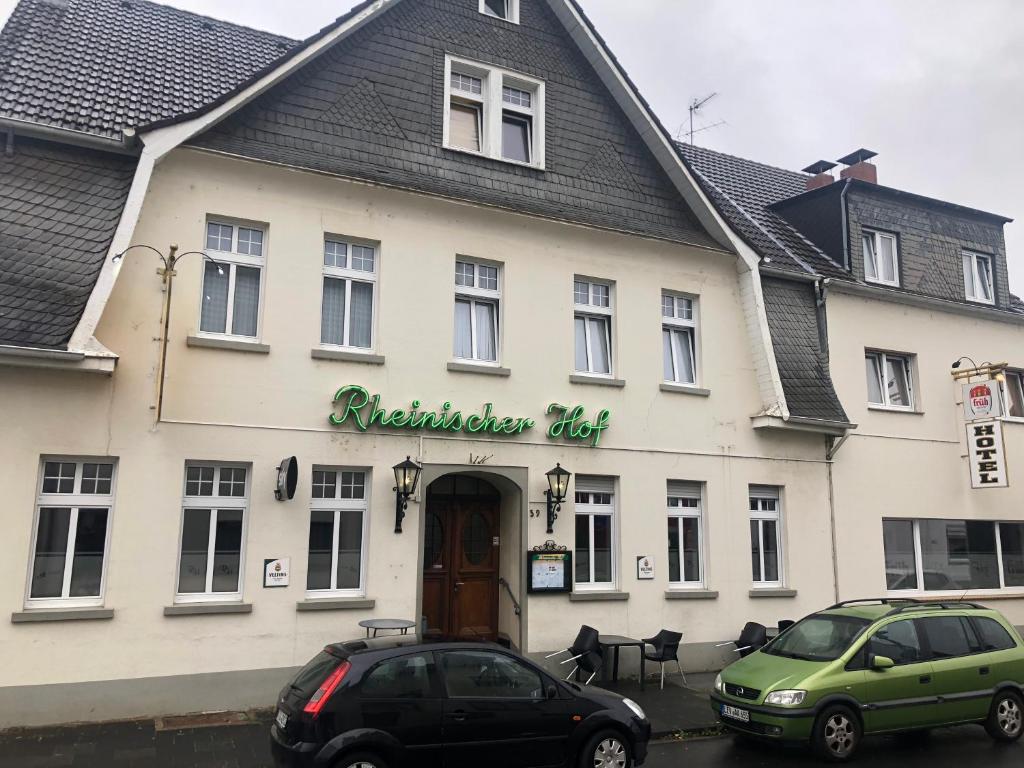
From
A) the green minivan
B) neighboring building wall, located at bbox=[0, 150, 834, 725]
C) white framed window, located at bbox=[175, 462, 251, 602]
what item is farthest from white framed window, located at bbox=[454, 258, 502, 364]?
the green minivan

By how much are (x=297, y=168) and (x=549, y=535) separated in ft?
21.9

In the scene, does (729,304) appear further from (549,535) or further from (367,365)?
(367,365)

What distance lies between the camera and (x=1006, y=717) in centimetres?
1006

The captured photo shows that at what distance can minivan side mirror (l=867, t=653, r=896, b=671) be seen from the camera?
30.5 ft

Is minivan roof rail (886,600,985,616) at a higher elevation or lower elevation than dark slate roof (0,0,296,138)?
lower

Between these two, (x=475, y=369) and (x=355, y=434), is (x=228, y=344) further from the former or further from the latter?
(x=475, y=369)

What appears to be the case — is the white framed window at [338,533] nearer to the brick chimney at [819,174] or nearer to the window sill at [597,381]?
the window sill at [597,381]

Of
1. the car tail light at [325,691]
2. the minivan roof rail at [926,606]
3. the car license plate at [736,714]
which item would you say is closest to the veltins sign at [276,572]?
the car tail light at [325,691]

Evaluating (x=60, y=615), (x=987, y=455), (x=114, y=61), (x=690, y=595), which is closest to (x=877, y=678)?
(x=690, y=595)

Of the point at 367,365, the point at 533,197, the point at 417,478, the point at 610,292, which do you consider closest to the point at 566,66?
the point at 533,197

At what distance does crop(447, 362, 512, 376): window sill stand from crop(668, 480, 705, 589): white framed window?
3712mm

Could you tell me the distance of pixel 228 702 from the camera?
401 inches

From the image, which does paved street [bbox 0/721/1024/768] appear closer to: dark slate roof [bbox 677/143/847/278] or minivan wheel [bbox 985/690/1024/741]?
minivan wheel [bbox 985/690/1024/741]

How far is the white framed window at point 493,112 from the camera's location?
531 inches
